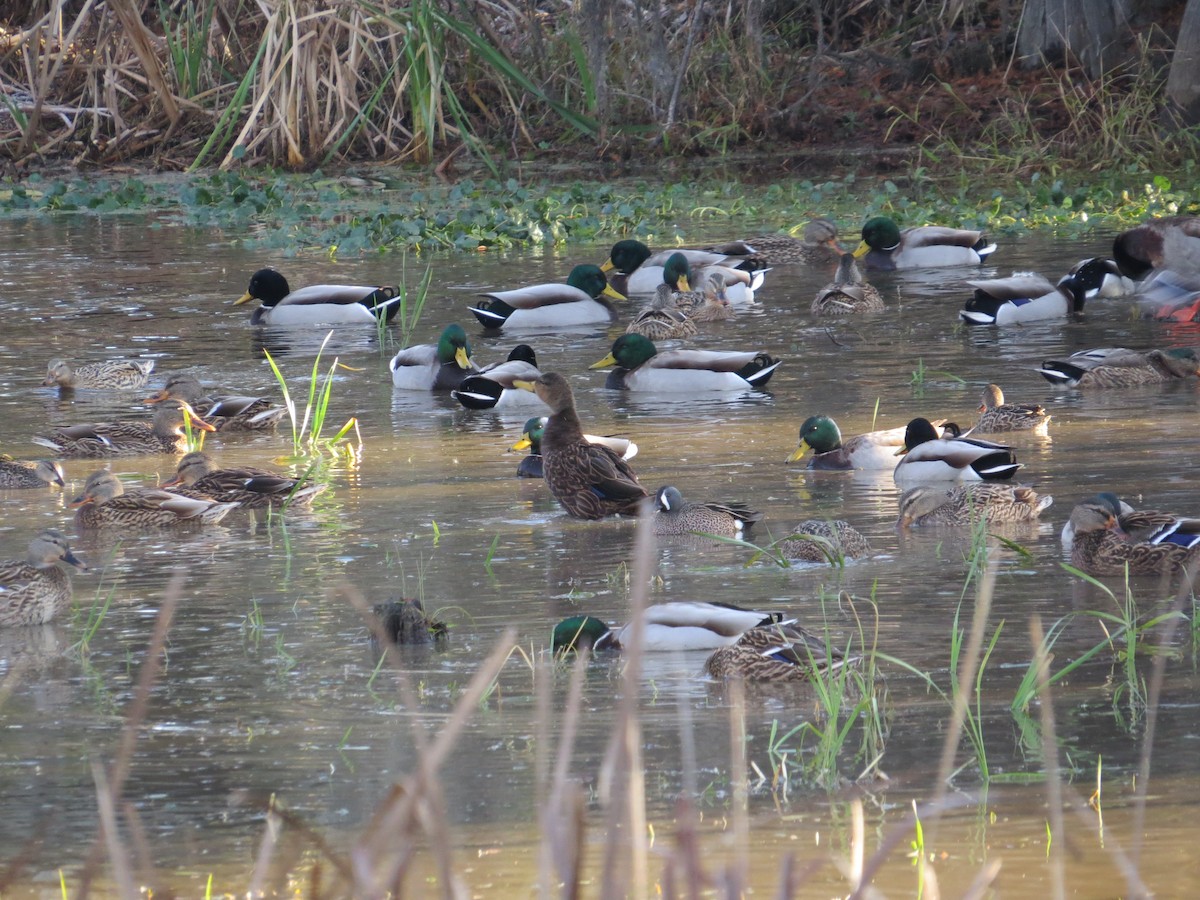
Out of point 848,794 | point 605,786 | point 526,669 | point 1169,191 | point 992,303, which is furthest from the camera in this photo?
point 1169,191

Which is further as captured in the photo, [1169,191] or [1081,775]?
[1169,191]

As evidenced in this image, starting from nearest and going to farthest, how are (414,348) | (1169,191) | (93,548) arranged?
(93,548)
(414,348)
(1169,191)

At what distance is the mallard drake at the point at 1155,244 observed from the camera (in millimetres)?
13031

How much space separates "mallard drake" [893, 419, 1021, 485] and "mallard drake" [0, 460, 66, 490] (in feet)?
11.4

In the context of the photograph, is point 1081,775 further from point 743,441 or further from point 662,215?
point 662,215

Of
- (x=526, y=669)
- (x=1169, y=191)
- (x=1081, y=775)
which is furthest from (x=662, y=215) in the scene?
(x=1081, y=775)

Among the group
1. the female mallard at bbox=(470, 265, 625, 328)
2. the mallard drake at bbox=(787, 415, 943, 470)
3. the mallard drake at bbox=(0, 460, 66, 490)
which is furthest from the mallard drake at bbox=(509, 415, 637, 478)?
the female mallard at bbox=(470, 265, 625, 328)

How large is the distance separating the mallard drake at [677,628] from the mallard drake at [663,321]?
6.77 meters

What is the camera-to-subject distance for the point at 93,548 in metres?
7.41

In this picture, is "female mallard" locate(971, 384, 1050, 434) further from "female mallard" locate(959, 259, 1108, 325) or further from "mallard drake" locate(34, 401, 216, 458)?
"mallard drake" locate(34, 401, 216, 458)

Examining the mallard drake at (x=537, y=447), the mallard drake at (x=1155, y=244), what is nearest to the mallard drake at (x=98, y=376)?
the mallard drake at (x=537, y=447)

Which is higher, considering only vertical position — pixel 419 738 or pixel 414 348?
pixel 419 738

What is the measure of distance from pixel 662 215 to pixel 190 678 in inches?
490

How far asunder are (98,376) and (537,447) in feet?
10.3
